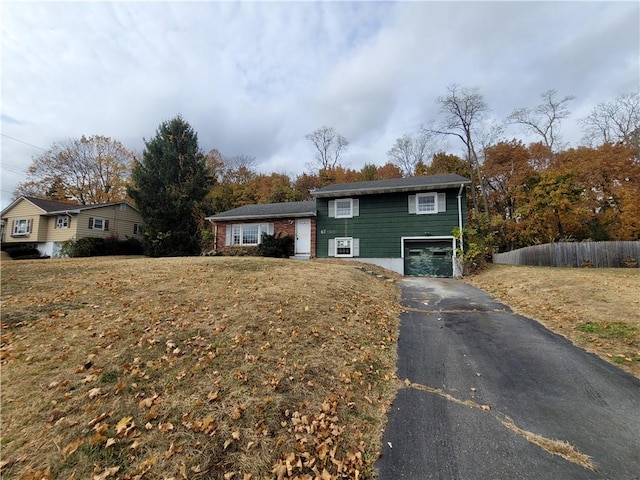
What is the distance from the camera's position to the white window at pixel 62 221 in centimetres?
2716

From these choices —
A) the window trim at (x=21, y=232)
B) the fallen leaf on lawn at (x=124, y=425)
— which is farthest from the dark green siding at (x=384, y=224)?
the window trim at (x=21, y=232)

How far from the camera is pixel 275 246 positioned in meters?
18.1

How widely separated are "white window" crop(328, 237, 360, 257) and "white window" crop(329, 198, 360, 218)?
57.4 inches

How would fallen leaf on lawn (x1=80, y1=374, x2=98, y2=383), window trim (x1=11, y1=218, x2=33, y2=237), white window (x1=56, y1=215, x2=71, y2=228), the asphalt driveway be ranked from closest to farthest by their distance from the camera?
the asphalt driveway < fallen leaf on lawn (x1=80, y1=374, x2=98, y2=383) < white window (x1=56, y1=215, x2=71, y2=228) < window trim (x1=11, y1=218, x2=33, y2=237)

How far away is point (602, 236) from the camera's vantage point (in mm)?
21906

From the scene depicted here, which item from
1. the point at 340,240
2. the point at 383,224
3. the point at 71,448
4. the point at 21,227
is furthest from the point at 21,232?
the point at 71,448

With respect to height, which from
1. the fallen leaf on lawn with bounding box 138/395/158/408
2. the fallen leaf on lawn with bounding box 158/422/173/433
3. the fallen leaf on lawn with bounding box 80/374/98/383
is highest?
the fallen leaf on lawn with bounding box 80/374/98/383

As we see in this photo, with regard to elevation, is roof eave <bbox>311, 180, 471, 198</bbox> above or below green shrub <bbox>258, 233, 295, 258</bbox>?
above

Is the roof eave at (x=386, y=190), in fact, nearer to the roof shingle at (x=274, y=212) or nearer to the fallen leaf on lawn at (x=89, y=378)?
the roof shingle at (x=274, y=212)

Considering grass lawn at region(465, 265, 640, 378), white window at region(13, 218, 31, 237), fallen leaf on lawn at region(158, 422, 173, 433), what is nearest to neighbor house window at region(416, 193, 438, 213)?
grass lawn at region(465, 265, 640, 378)

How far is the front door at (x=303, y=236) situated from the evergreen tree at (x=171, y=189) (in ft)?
29.1

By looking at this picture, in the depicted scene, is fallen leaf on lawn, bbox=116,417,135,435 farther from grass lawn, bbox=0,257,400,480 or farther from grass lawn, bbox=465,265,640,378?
grass lawn, bbox=465,265,640,378

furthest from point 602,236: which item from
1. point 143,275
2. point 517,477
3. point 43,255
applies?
point 43,255

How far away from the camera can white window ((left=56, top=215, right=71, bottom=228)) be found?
27158 mm
